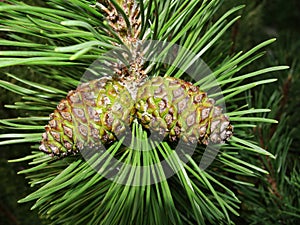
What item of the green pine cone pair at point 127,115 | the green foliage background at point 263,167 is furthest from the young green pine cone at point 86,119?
the green foliage background at point 263,167

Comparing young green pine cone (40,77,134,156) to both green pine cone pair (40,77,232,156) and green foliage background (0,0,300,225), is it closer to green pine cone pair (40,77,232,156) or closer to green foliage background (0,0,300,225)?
green pine cone pair (40,77,232,156)

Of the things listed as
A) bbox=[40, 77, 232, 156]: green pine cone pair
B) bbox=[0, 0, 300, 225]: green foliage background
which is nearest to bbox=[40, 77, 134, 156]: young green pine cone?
bbox=[40, 77, 232, 156]: green pine cone pair

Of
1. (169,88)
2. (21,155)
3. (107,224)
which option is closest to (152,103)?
(169,88)

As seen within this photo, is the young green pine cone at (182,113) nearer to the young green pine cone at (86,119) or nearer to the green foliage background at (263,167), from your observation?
the young green pine cone at (86,119)

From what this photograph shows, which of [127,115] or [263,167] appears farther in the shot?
[263,167]

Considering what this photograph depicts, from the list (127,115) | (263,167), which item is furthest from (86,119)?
(263,167)

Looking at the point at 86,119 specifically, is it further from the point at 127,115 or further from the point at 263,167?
the point at 263,167

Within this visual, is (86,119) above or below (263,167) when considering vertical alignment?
above

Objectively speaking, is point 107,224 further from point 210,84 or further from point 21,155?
point 21,155
